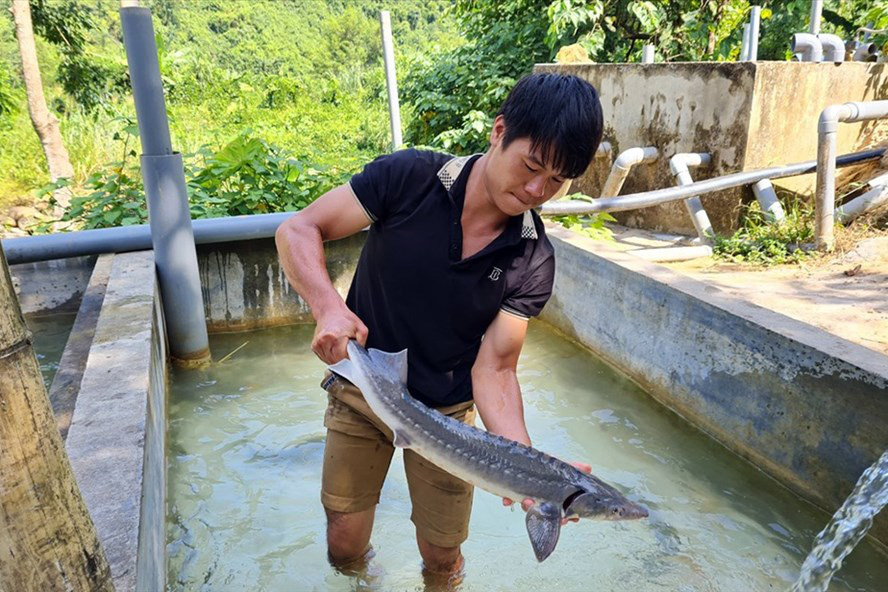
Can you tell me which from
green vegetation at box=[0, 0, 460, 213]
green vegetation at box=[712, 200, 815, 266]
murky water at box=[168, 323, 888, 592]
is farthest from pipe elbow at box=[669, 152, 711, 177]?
green vegetation at box=[0, 0, 460, 213]

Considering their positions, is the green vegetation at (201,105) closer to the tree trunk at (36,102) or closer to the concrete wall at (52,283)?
the tree trunk at (36,102)

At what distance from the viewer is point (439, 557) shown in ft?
8.37

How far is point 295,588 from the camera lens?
9.37 ft

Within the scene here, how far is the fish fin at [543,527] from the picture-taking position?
187cm

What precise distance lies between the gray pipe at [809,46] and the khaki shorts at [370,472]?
20.6 feet

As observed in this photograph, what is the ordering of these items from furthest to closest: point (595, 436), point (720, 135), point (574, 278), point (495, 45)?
1. point (495, 45)
2. point (720, 135)
3. point (574, 278)
4. point (595, 436)

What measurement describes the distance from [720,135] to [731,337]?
346cm

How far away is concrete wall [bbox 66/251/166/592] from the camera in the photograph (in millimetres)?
1828

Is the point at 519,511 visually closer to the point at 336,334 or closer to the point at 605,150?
the point at 336,334

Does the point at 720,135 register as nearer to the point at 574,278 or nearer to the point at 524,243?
the point at 574,278

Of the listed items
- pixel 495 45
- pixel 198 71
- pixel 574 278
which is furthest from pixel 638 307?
pixel 198 71

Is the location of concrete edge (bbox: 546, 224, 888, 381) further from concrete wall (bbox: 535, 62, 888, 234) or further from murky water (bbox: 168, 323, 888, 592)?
concrete wall (bbox: 535, 62, 888, 234)

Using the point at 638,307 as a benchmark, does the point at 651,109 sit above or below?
above

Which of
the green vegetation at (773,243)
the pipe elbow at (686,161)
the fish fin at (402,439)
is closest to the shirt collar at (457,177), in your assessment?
the fish fin at (402,439)
